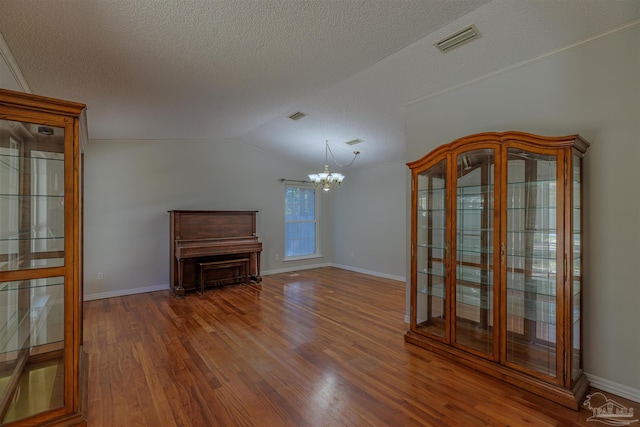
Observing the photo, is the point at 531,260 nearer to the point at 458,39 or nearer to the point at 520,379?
the point at 520,379

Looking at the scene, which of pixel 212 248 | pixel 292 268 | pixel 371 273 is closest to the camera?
pixel 212 248

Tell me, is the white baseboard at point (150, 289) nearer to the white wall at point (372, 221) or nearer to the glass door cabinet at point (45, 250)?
the white wall at point (372, 221)

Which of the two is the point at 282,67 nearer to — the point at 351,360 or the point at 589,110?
the point at 589,110

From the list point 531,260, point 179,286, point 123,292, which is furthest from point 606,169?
point 123,292

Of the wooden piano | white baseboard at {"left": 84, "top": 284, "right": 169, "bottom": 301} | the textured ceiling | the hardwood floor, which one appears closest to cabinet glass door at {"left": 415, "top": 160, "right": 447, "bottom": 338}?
the hardwood floor

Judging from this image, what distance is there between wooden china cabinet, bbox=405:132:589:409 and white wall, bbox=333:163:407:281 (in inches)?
115

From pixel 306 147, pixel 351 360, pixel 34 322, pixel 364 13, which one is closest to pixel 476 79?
pixel 364 13

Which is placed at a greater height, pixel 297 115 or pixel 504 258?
pixel 297 115

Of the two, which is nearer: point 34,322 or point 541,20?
point 34,322

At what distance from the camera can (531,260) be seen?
8.00 feet

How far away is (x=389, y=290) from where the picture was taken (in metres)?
5.22

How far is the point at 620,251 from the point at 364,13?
8.31 feet

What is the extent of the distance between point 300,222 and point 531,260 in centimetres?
534

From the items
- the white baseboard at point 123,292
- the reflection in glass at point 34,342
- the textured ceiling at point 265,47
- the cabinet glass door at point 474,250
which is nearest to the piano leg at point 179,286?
the white baseboard at point 123,292
